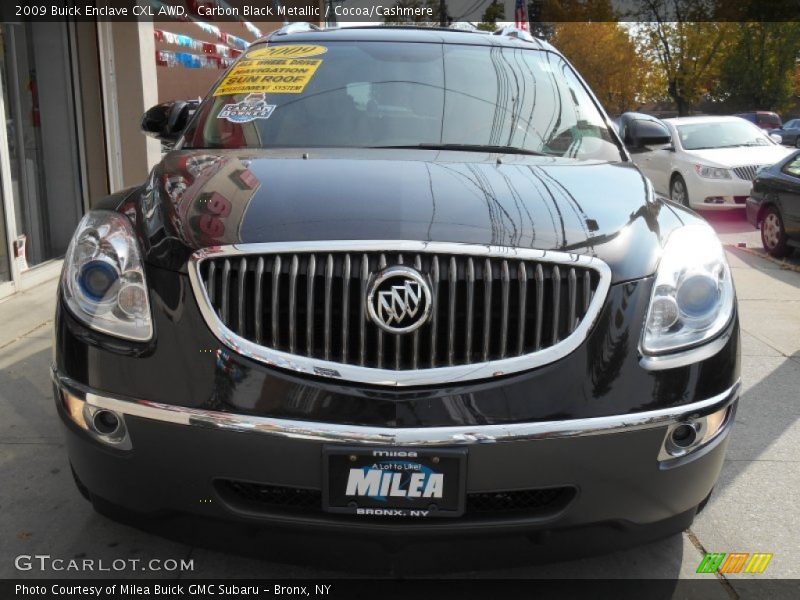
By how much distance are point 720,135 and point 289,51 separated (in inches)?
458

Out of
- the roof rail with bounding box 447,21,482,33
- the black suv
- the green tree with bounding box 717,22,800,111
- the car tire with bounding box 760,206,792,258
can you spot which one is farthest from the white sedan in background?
the green tree with bounding box 717,22,800,111

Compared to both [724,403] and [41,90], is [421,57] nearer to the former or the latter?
[724,403]

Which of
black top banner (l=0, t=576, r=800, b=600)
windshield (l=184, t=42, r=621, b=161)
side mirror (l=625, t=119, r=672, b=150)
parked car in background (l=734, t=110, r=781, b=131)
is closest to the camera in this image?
black top banner (l=0, t=576, r=800, b=600)

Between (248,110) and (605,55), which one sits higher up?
(248,110)

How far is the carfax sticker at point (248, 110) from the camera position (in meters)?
3.66

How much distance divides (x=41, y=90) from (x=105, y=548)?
5560 millimetres

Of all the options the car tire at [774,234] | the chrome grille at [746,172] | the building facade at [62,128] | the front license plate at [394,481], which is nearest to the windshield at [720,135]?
the chrome grille at [746,172]

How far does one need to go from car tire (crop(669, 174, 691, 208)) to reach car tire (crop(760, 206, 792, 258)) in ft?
10.9

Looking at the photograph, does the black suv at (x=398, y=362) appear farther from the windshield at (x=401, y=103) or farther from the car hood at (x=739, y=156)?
the car hood at (x=739, y=156)

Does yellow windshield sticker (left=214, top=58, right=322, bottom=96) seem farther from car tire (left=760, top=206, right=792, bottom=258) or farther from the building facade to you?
car tire (left=760, top=206, right=792, bottom=258)

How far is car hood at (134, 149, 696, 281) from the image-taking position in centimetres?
241

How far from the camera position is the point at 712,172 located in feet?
42.6

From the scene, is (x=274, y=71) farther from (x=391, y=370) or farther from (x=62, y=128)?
(x=62, y=128)

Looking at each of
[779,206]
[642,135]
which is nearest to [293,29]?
[642,135]
